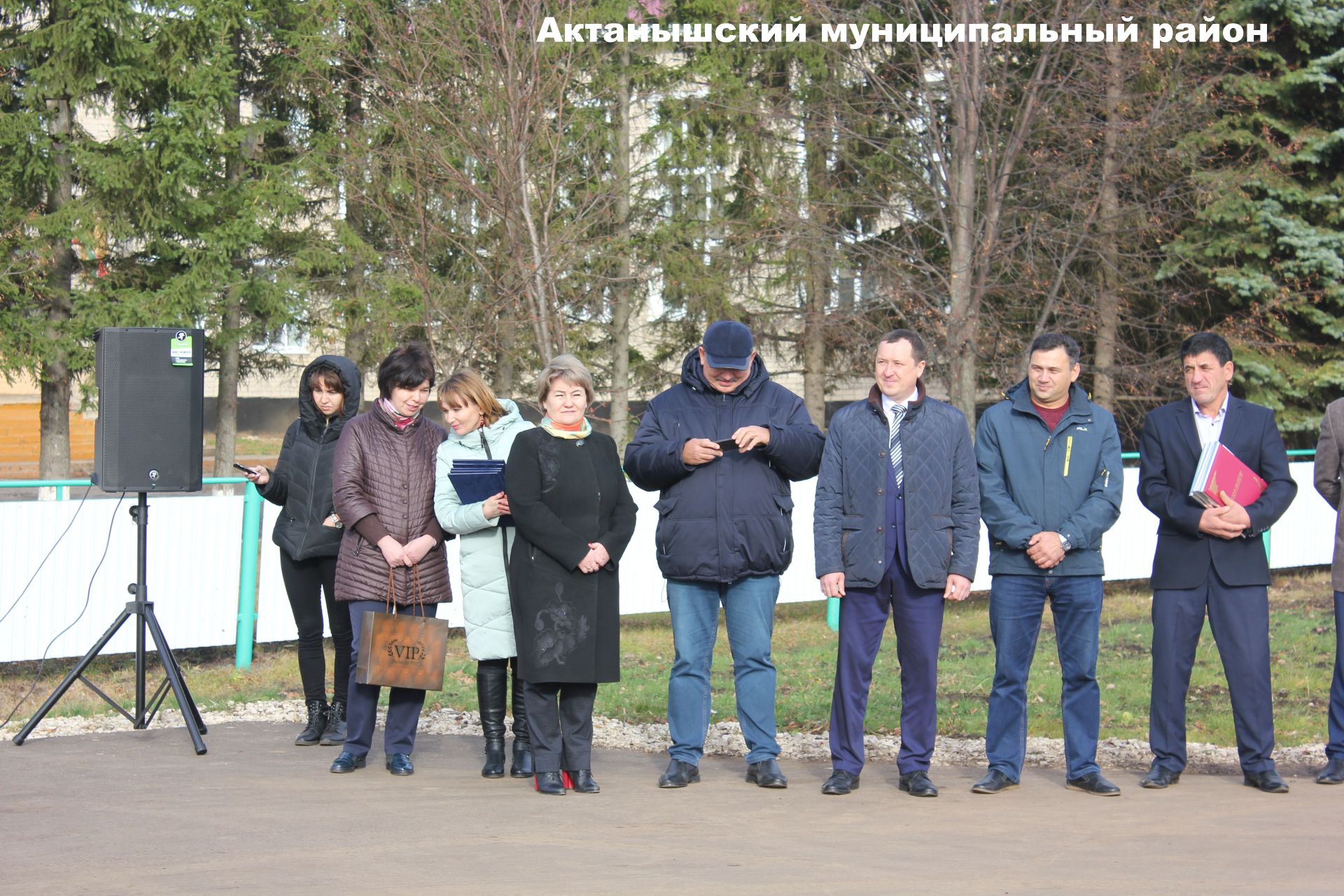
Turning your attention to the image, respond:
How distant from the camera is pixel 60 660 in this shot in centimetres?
1007

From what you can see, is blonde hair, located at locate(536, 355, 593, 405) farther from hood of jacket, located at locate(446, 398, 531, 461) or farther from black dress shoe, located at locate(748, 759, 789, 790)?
black dress shoe, located at locate(748, 759, 789, 790)

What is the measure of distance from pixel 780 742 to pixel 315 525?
107 inches

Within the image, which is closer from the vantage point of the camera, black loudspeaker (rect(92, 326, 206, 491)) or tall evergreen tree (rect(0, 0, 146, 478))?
black loudspeaker (rect(92, 326, 206, 491))

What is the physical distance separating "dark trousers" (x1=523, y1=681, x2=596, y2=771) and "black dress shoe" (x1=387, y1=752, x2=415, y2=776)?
26.0 inches

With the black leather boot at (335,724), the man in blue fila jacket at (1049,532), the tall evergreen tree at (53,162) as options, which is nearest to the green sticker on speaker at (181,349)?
the black leather boot at (335,724)

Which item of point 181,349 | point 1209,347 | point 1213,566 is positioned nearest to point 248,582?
point 181,349

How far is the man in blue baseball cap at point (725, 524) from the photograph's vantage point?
6.30 meters

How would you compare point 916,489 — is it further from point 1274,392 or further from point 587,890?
point 1274,392

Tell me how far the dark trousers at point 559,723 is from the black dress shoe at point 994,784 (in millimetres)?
1752

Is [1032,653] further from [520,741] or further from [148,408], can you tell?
[148,408]

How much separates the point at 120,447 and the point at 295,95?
16.7 m

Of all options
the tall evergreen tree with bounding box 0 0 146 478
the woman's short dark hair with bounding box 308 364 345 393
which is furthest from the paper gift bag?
the tall evergreen tree with bounding box 0 0 146 478

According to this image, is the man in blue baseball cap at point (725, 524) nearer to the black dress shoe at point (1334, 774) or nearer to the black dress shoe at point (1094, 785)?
the black dress shoe at point (1094, 785)

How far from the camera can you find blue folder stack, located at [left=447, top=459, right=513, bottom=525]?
6363 millimetres
